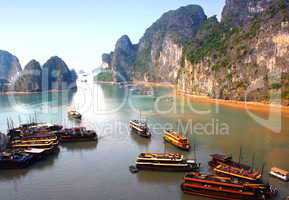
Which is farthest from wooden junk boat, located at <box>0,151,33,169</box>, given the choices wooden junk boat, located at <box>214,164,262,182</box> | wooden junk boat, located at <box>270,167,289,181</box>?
wooden junk boat, located at <box>270,167,289,181</box>

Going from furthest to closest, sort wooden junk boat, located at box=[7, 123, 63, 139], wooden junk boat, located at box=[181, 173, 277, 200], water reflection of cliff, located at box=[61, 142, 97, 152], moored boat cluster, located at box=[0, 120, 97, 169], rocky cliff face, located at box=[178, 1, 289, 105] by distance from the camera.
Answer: rocky cliff face, located at box=[178, 1, 289, 105]
wooden junk boat, located at box=[7, 123, 63, 139]
water reflection of cliff, located at box=[61, 142, 97, 152]
moored boat cluster, located at box=[0, 120, 97, 169]
wooden junk boat, located at box=[181, 173, 277, 200]

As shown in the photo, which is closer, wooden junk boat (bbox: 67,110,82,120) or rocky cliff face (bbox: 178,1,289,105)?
wooden junk boat (bbox: 67,110,82,120)

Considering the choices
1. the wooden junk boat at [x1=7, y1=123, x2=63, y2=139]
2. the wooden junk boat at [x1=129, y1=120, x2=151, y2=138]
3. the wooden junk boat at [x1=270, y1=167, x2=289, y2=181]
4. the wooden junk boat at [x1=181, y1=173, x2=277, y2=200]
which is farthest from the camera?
the wooden junk boat at [x1=129, y1=120, x2=151, y2=138]

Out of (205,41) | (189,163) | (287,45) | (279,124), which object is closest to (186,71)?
(205,41)

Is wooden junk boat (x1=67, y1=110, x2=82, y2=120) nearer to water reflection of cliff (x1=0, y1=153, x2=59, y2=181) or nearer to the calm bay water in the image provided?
the calm bay water

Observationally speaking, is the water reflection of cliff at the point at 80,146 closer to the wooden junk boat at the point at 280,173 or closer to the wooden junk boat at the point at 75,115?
the wooden junk boat at the point at 280,173
